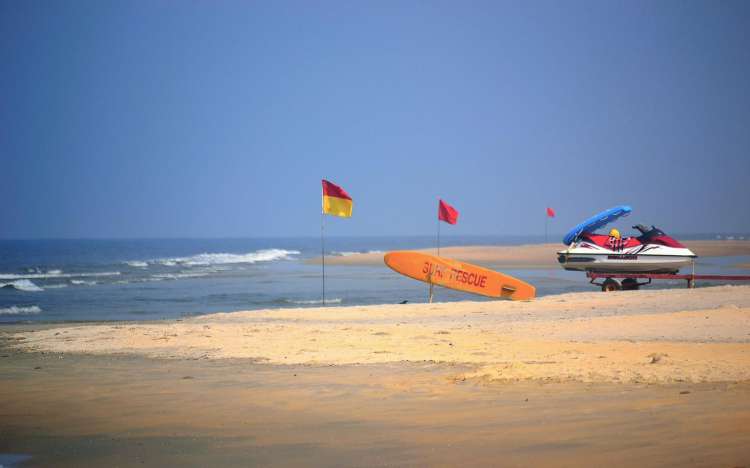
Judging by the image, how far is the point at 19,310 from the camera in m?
Result: 20.2

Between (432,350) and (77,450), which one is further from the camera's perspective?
(432,350)

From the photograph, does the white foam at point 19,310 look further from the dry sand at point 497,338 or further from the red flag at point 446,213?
the red flag at point 446,213

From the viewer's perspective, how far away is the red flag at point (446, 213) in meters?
22.4

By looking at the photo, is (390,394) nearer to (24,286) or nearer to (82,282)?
(24,286)

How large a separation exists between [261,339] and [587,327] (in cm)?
527

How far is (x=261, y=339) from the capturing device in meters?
11.1

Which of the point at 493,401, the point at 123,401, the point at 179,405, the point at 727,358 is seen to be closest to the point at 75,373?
the point at 123,401

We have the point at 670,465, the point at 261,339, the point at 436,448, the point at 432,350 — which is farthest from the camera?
the point at 261,339

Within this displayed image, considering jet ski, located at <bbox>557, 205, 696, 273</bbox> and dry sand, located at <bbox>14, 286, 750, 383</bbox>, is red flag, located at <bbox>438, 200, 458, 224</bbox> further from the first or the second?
dry sand, located at <bbox>14, 286, 750, 383</bbox>

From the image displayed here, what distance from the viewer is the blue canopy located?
21.0 meters

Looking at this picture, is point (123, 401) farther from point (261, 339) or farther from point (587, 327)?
point (587, 327)

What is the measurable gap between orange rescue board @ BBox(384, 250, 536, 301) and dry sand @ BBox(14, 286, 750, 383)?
99.9 inches

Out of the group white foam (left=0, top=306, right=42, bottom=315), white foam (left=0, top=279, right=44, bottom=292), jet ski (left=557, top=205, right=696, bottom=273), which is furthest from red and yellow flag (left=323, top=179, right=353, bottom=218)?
white foam (left=0, top=279, right=44, bottom=292)

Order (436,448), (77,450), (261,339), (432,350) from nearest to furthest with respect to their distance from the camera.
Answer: (436,448) → (77,450) → (432,350) → (261,339)
